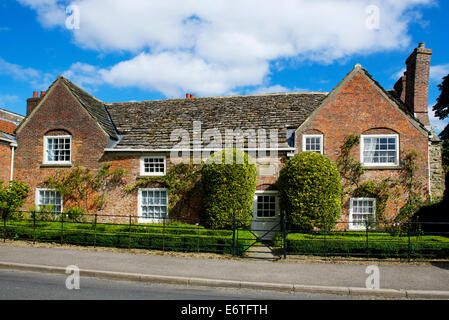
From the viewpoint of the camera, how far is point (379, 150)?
52.9ft

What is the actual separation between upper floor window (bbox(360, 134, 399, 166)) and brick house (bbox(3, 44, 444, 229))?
5 centimetres

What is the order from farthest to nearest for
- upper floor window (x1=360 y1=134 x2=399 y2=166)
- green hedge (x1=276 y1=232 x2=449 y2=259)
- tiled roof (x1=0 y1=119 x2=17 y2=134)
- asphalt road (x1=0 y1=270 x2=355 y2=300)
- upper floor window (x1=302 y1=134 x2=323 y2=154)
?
tiled roof (x1=0 y1=119 x2=17 y2=134) → upper floor window (x1=302 y1=134 x2=323 y2=154) → upper floor window (x1=360 y1=134 x2=399 y2=166) → green hedge (x1=276 y1=232 x2=449 y2=259) → asphalt road (x1=0 y1=270 x2=355 y2=300)

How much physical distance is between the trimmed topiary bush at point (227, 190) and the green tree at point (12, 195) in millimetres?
11119

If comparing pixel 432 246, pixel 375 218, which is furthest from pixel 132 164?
pixel 432 246

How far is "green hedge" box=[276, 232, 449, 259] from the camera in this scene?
36.1 feet

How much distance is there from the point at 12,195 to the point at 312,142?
1663 cm

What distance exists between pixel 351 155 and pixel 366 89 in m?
3.55

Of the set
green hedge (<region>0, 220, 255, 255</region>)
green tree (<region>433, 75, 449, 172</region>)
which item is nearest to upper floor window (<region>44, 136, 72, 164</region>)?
green hedge (<region>0, 220, 255, 255</region>)

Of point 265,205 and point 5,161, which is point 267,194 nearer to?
point 265,205

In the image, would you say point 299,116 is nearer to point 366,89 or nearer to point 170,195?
point 366,89

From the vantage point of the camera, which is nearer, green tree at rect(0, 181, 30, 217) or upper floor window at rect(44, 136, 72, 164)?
green tree at rect(0, 181, 30, 217)

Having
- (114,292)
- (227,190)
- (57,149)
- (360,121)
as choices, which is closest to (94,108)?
(57,149)

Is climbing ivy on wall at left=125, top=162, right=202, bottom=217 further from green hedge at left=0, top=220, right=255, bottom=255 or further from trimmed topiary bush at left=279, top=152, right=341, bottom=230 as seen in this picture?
trimmed topiary bush at left=279, top=152, right=341, bottom=230
